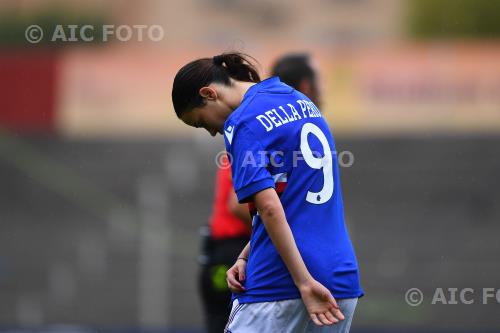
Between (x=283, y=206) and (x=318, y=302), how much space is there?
Answer: 329mm

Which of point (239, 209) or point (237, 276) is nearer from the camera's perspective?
point (237, 276)

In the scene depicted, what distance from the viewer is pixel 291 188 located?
3383mm

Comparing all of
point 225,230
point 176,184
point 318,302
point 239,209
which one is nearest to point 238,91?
point 318,302

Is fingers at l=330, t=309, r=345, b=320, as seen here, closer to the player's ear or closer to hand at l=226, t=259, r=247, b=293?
hand at l=226, t=259, r=247, b=293

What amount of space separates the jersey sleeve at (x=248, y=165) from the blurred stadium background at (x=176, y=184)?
9.19 m

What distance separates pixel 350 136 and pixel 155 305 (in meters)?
3.62

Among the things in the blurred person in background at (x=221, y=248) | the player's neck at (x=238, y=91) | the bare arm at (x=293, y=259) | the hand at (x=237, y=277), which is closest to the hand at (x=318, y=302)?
the bare arm at (x=293, y=259)

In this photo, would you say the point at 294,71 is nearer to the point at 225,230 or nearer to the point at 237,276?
the point at 225,230

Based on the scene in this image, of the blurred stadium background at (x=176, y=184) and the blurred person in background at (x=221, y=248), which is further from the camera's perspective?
the blurred stadium background at (x=176, y=184)

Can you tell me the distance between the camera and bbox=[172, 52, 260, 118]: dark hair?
3500mm

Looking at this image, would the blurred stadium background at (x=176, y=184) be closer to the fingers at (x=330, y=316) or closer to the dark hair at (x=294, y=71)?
the dark hair at (x=294, y=71)

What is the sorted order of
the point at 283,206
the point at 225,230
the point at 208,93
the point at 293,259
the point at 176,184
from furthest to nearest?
the point at 176,184 → the point at 225,230 → the point at 208,93 → the point at 283,206 → the point at 293,259

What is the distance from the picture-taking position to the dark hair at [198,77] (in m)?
3.50

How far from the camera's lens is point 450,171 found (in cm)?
1420
